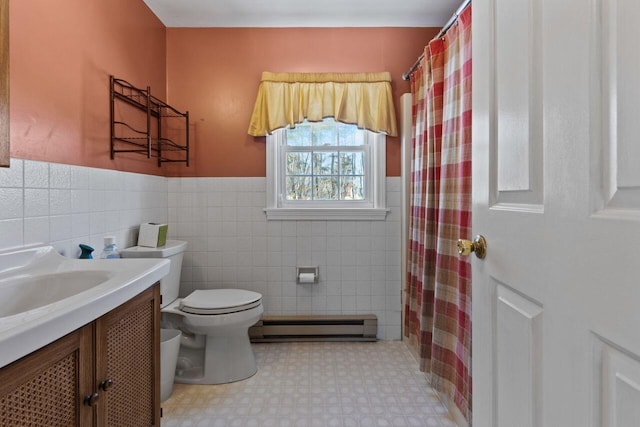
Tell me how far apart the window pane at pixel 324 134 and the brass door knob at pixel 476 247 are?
73.3 inches

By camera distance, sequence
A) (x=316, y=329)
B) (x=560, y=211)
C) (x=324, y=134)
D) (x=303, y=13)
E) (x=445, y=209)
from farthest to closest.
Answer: (x=324, y=134) < (x=316, y=329) < (x=303, y=13) < (x=445, y=209) < (x=560, y=211)

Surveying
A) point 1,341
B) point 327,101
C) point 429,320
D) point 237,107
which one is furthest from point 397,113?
point 1,341

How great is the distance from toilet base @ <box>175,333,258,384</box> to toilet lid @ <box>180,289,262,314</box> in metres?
0.19

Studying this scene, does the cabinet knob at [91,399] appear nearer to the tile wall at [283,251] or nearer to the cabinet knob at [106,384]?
the cabinet knob at [106,384]

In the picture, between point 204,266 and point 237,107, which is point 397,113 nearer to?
point 237,107

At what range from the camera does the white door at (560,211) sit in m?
0.47

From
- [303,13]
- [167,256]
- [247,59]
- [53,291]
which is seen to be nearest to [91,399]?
[53,291]

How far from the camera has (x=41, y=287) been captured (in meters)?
1.14

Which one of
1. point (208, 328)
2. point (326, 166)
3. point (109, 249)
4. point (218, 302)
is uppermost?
point (326, 166)

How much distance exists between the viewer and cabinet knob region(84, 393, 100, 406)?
861mm

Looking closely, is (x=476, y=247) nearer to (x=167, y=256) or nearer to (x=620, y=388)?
(x=620, y=388)

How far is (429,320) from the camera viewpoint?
1.97 m

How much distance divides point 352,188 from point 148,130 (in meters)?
1.42

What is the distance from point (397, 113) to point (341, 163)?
54 cm
